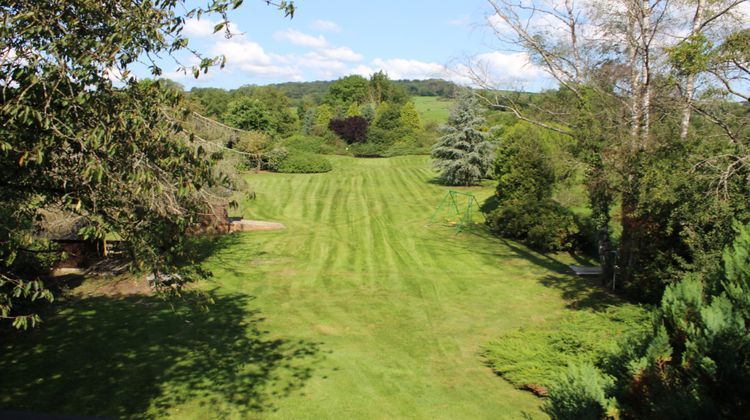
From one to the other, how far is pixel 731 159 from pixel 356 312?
9.23 m

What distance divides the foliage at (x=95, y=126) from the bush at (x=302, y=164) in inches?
1578

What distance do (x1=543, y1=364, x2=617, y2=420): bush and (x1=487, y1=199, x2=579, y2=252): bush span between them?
16171mm

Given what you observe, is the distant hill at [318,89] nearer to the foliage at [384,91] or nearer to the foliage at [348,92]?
the foliage at [348,92]

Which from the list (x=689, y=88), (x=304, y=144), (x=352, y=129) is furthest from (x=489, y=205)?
(x=352, y=129)

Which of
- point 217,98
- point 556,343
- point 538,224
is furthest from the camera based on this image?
point 217,98

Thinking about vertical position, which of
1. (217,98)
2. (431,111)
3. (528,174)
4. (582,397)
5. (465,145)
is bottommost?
(582,397)

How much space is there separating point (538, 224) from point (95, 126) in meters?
18.6

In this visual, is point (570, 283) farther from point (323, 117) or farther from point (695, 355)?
point (323, 117)

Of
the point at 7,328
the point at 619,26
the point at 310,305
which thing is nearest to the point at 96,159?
the point at 7,328

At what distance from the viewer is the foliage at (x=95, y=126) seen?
18.1 feet

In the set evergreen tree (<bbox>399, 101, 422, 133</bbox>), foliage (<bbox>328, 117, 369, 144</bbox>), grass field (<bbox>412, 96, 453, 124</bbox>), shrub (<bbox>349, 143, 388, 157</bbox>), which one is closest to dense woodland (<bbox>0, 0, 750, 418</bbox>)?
shrub (<bbox>349, 143, 388, 157</bbox>)

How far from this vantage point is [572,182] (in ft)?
57.6

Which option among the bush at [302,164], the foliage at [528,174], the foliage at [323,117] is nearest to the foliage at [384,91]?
the foliage at [323,117]

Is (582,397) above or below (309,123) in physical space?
below
